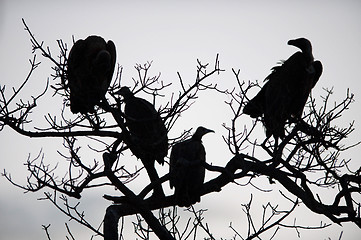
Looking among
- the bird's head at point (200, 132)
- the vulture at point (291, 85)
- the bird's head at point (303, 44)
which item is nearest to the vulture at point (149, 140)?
the bird's head at point (200, 132)

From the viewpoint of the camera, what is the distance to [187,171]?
257 inches

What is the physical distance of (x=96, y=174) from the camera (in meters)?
5.57

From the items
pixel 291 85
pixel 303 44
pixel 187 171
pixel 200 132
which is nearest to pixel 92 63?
pixel 200 132

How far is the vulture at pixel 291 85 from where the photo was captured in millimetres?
7812

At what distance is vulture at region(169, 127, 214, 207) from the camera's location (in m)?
6.29

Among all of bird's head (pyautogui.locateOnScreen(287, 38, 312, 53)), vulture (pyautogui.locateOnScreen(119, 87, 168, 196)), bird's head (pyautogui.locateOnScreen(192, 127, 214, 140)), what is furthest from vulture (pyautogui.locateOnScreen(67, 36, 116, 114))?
bird's head (pyautogui.locateOnScreen(287, 38, 312, 53))

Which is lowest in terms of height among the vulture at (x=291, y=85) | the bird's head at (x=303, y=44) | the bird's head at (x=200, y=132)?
the bird's head at (x=200, y=132)

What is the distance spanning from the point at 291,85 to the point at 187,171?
252 centimetres

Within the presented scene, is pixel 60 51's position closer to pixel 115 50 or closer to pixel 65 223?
pixel 65 223

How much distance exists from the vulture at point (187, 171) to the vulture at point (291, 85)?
124 centimetres

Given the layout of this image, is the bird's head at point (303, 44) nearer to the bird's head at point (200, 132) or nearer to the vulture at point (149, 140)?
the bird's head at point (200, 132)

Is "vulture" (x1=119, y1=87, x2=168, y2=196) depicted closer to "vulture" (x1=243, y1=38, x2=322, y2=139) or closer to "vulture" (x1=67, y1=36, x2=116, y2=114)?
"vulture" (x1=67, y1=36, x2=116, y2=114)

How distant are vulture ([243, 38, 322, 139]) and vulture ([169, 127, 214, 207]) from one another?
4.06 feet

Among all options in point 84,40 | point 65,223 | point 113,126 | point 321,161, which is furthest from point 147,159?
point 84,40
